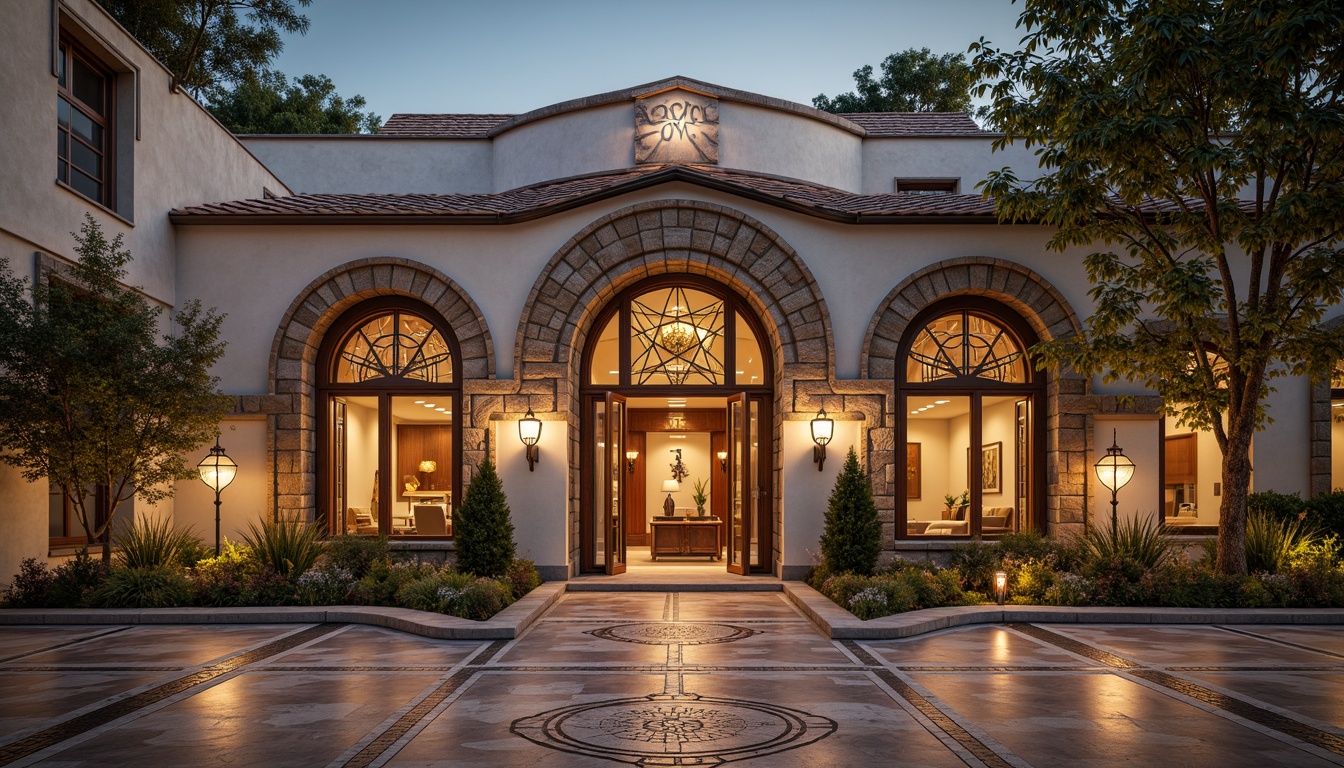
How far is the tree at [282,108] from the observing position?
100ft

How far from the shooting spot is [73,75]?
41.4 ft

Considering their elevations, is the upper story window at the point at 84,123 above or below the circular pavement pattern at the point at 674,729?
above

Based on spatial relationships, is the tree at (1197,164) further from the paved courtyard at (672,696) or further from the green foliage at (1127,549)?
the paved courtyard at (672,696)

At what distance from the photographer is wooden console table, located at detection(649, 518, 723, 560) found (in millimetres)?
18516

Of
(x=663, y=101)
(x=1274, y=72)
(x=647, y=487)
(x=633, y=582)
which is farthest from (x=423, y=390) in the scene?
(x=1274, y=72)

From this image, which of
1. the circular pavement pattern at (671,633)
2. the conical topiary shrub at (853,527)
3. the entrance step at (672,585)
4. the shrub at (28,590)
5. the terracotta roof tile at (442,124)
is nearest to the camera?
the circular pavement pattern at (671,633)

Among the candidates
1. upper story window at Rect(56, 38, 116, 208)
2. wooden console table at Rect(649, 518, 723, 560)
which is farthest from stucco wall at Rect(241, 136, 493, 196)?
wooden console table at Rect(649, 518, 723, 560)

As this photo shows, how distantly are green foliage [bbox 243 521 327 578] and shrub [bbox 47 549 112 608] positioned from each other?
5.32 feet

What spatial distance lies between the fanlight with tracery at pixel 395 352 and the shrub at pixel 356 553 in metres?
2.73

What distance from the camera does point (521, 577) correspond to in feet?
42.0

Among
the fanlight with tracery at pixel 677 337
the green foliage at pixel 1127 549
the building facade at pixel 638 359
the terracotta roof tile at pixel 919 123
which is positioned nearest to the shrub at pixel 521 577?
the building facade at pixel 638 359

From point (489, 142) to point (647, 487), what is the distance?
8.10 m

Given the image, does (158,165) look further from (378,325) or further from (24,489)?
(24,489)

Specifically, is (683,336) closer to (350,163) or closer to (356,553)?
(356,553)
